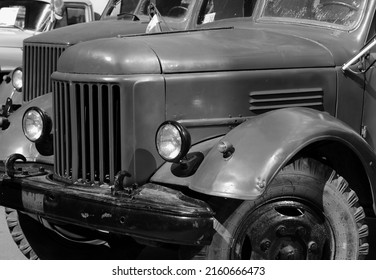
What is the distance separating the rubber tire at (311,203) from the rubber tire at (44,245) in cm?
123

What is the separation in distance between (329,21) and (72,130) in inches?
70.1

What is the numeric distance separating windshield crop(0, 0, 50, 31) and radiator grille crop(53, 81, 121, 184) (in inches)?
291

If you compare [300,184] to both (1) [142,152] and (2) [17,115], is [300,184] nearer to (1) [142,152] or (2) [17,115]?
(1) [142,152]

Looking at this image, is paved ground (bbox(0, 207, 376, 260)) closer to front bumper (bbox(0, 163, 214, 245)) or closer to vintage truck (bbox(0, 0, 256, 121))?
vintage truck (bbox(0, 0, 256, 121))

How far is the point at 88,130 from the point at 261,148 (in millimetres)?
988

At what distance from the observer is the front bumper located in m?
3.60

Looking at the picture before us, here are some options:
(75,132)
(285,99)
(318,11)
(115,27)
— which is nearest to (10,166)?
(75,132)

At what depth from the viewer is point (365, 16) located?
15.2 feet

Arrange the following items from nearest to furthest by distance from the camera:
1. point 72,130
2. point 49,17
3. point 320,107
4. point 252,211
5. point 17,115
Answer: point 252,211 → point 72,130 → point 320,107 → point 17,115 → point 49,17

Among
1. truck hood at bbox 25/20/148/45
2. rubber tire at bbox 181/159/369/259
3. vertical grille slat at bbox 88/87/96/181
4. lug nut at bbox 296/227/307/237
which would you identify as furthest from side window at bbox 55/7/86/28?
lug nut at bbox 296/227/307/237

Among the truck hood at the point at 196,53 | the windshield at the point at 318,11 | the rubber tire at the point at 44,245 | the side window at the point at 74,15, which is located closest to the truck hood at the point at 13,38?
the side window at the point at 74,15

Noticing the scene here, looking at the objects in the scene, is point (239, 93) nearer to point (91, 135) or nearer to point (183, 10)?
point (91, 135)
